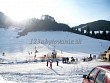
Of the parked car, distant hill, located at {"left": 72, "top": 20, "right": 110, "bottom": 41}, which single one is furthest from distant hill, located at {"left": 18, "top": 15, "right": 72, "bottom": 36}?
the parked car

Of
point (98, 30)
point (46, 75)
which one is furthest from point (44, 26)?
point (46, 75)

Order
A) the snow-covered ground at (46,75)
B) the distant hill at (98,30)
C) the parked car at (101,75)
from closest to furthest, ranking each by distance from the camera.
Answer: the parked car at (101,75) < the snow-covered ground at (46,75) < the distant hill at (98,30)

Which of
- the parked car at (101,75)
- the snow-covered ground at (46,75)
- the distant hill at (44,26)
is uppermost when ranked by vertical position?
the distant hill at (44,26)

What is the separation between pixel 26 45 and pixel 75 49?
24276 mm

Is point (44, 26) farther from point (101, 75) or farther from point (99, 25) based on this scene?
point (101, 75)

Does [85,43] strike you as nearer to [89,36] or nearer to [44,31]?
[89,36]

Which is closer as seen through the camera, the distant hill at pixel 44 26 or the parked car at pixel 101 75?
the parked car at pixel 101 75

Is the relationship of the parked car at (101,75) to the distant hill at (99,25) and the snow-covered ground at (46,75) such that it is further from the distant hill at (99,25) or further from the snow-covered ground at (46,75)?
the distant hill at (99,25)

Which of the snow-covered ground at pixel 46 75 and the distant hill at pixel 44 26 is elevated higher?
the distant hill at pixel 44 26

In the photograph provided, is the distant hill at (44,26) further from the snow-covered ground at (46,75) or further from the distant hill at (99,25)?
the snow-covered ground at (46,75)

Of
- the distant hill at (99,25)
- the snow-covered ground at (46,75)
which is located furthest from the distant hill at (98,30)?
the snow-covered ground at (46,75)

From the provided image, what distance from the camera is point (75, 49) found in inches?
4796

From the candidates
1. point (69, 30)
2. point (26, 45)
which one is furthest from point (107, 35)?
point (26, 45)

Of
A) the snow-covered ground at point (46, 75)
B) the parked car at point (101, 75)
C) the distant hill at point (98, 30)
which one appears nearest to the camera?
the parked car at point (101, 75)
